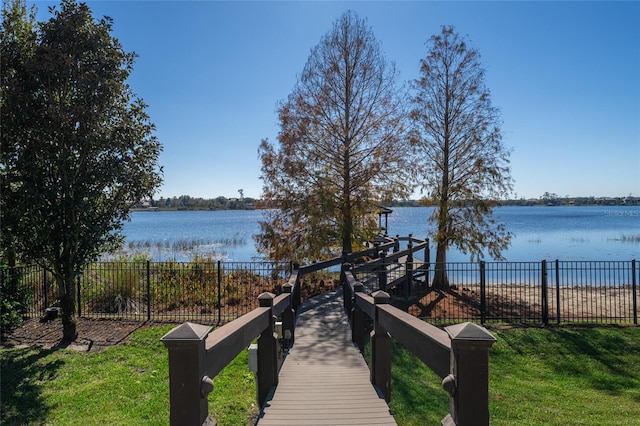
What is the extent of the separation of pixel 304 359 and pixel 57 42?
8.83 m

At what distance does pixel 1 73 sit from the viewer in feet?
28.3

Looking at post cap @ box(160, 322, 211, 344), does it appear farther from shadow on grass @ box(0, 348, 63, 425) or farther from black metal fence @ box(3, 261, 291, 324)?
black metal fence @ box(3, 261, 291, 324)

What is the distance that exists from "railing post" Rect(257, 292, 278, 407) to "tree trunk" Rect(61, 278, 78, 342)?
6.44m

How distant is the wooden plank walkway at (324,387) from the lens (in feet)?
15.2

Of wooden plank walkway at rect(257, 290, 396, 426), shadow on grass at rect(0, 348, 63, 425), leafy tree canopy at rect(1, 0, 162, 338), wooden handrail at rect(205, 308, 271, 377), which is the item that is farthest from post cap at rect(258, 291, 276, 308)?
leafy tree canopy at rect(1, 0, 162, 338)

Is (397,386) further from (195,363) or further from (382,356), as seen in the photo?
(195,363)

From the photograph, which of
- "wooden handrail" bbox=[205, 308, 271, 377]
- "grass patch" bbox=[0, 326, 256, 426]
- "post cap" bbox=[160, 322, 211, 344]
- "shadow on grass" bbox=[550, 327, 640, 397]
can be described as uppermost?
"post cap" bbox=[160, 322, 211, 344]

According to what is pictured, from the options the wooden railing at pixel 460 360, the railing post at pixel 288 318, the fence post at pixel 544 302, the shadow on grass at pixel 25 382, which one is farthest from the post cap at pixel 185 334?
the fence post at pixel 544 302

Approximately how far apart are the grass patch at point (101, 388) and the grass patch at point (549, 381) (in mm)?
2666

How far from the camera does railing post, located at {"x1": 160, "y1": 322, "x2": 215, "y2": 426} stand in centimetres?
284

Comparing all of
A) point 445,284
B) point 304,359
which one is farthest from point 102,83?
point 445,284

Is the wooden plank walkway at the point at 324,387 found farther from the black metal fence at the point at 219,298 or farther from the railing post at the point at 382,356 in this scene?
the black metal fence at the point at 219,298

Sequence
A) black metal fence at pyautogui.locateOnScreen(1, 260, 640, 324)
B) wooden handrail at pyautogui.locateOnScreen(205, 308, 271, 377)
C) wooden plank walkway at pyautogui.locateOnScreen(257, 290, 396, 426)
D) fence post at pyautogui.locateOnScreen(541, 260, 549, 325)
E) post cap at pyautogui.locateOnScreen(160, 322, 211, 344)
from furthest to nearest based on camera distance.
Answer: black metal fence at pyautogui.locateOnScreen(1, 260, 640, 324) < fence post at pyautogui.locateOnScreen(541, 260, 549, 325) < wooden plank walkway at pyautogui.locateOnScreen(257, 290, 396, 426) < wooden handrail at pyautogui.locateOnScreen(205, 308, 271, 377) < post cap at pyautogui.locateOnScreen(160, 322, 211, 344)

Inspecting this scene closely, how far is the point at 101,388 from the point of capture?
21.2ft
